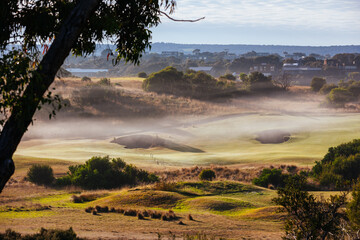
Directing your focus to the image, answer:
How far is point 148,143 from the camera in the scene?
55.4m

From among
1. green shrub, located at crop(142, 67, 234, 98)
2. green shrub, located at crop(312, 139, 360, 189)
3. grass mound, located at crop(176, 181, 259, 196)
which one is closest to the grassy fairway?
green shrub, located at crop(312, 139, 360, 189)

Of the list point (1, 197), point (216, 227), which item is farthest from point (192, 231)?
point (1, 197)

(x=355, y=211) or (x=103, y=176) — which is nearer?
(x=355, y=211)

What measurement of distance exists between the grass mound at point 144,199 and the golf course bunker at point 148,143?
2991cm

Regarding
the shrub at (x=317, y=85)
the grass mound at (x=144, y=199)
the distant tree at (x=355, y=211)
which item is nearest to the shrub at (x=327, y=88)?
the shrub at (x=317, y=85)

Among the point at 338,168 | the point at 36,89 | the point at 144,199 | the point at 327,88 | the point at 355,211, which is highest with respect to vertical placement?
the point at 327,88

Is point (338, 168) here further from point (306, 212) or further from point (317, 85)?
point (317, 85)

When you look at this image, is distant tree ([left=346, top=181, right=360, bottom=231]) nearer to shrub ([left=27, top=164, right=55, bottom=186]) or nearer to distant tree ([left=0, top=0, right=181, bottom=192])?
distant tree ([left=0, top=0, right=181, bottom=192])

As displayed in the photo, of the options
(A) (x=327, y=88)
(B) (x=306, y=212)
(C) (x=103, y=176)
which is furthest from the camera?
(A) (x=327, y=88)

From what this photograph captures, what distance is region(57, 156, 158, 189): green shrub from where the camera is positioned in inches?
1114

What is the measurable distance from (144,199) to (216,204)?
3.54 metres

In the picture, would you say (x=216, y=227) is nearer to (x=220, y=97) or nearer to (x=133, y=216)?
(x=133, y=216)

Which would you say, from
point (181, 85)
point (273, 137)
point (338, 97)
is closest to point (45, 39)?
point (273, 137)

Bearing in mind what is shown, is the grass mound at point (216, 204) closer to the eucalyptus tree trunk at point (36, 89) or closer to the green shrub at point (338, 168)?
the green shrub at point (338, 168)
